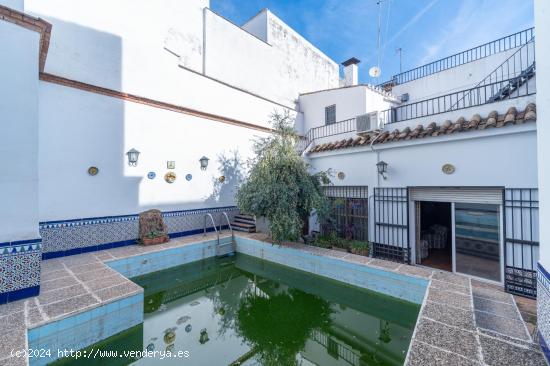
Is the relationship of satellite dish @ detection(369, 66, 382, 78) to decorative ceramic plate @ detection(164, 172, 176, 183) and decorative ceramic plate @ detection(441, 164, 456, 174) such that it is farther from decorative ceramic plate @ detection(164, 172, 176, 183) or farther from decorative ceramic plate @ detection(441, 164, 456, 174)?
decorative ceramic plate @ detection(164, 172, 176, 183)

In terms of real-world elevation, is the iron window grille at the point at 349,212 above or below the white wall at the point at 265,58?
below

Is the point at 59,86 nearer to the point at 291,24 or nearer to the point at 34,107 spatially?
the point at 34,107

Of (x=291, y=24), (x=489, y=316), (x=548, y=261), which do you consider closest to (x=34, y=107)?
(x=548, y=261)

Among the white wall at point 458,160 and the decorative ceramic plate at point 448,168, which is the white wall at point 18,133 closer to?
the white wall at point 458,160

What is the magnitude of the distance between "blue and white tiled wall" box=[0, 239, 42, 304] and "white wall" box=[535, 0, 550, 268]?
649 cm

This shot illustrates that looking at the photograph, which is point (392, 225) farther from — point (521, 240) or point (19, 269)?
point (19, 269)

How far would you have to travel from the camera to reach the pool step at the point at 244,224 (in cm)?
877

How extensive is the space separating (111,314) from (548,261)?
209 inches

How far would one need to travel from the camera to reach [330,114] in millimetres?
11828

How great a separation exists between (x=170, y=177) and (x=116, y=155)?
1.58 meters

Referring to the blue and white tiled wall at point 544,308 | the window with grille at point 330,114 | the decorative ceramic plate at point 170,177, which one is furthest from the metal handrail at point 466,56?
the decorative ceramic plate at point 170,177

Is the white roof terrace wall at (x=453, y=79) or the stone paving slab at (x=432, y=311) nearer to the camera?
the stone paving slab at (x=432, y=311)

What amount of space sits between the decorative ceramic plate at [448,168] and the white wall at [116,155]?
22.4ft

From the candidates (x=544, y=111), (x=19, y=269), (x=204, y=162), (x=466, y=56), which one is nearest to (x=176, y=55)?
(x=204, y=162)
